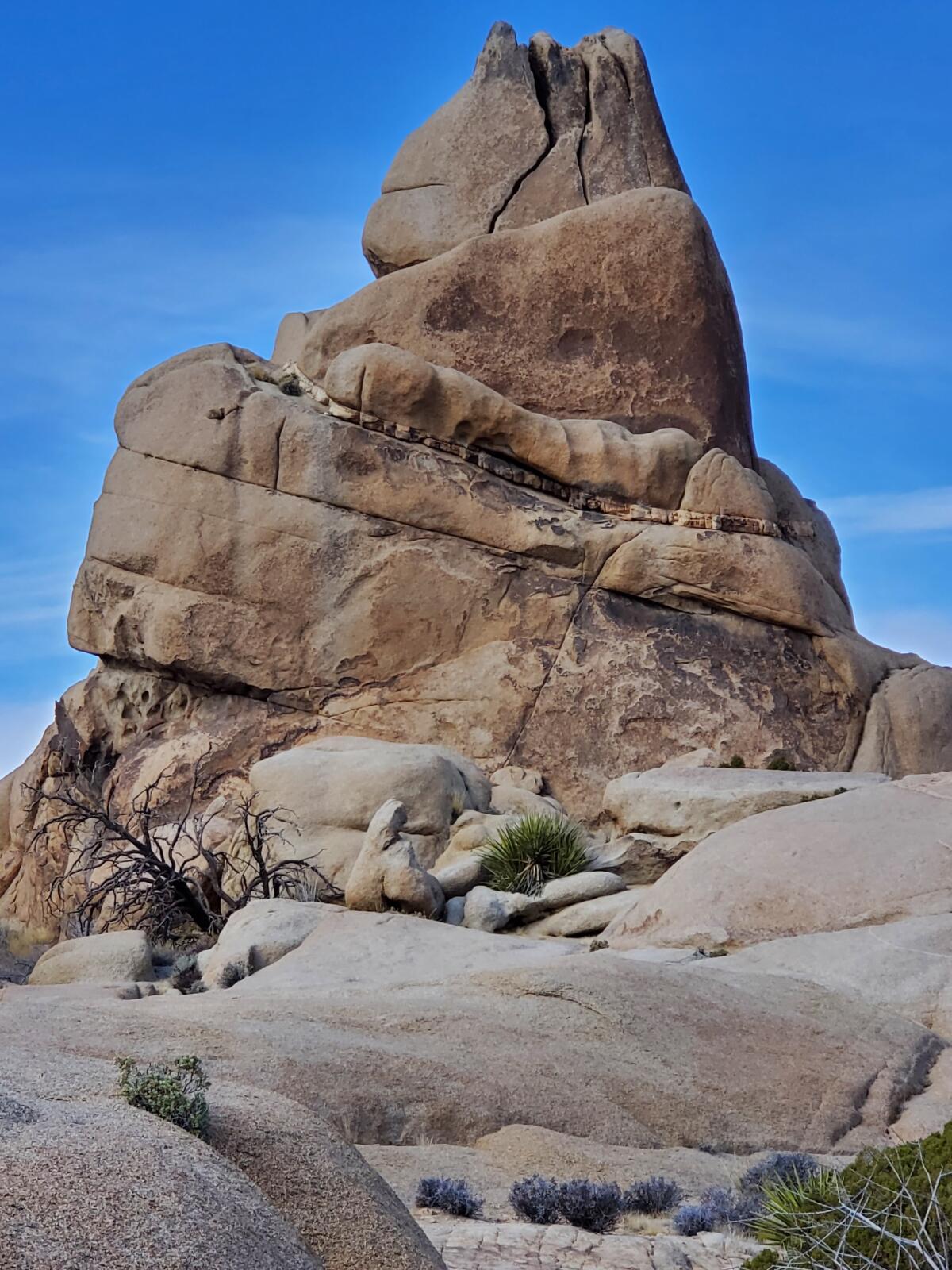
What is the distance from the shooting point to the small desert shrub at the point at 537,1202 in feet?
24.5

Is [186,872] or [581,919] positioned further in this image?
[186,872]

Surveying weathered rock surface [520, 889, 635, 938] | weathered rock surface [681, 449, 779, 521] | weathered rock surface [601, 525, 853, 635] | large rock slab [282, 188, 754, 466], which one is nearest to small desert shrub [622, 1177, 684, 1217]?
weathered rock surface [520, 889, 635, 938]

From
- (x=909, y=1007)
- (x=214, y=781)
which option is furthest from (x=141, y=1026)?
(x=214, y=781)

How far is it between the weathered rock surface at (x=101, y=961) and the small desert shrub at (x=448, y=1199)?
9.12m

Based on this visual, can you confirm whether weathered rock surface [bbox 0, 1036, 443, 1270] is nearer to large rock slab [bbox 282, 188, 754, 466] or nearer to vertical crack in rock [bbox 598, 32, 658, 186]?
large rock slab [bbox 282, 188, 754, 466]

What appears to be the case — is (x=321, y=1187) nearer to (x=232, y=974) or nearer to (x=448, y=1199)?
(x=448, y=1199)

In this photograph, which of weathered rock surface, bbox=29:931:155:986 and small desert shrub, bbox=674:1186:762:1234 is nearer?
small desert shrub, bbox=674:1186:762:1234

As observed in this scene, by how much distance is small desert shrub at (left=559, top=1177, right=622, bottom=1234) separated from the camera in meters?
7.48

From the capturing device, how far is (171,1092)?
5.36 meters

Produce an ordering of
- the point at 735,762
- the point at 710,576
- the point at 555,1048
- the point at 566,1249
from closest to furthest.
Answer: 1. the point at 566,1249
2. the point at 555,1048
3. the point at 735,762
4. the point at 710,576

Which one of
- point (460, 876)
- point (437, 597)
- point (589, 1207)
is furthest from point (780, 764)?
point (589, 1207)

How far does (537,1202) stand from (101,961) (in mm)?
10140

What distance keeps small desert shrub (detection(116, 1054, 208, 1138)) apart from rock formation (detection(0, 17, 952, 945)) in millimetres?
17730

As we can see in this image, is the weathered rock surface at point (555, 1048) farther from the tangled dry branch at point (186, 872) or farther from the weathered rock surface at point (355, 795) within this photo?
the weathered rock surface at point (355, 795)
